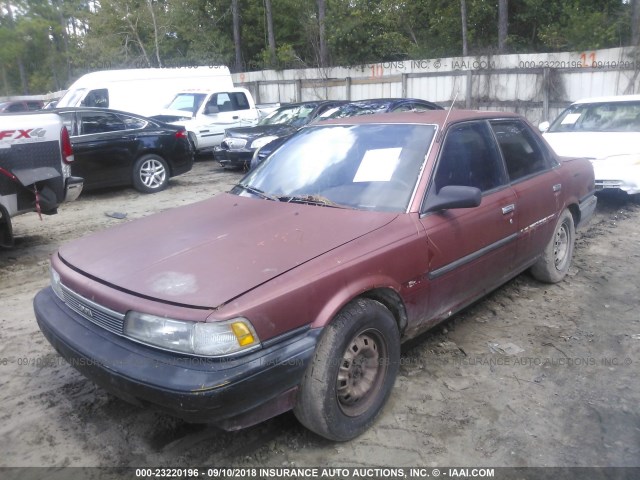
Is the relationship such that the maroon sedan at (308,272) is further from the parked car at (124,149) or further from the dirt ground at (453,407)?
the parked car at (124,149)

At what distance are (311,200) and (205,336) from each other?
1.38 metres

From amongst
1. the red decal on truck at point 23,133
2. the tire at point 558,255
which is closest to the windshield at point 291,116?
the red decal on truck at point 23,133

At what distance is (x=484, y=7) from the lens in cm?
2145

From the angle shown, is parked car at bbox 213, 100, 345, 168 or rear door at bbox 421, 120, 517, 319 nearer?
rear door at bbox 421, 120, 517, 319

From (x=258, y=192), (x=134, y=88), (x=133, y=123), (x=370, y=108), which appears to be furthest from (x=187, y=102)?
(x=258, y=192)

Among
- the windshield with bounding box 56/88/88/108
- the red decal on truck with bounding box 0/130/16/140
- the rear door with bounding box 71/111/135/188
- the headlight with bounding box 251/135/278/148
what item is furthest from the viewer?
the windshield with bounding box 56/88/88/108

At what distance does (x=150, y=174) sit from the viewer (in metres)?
9.71

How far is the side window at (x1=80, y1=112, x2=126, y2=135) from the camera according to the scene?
29.4 ft

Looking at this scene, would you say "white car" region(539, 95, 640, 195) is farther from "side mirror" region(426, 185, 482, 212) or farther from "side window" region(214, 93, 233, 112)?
"side window" region(214, 93, 233, 112)

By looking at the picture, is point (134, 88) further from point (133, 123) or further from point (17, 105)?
point (17, 105)

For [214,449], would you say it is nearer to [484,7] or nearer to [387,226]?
[387,226]

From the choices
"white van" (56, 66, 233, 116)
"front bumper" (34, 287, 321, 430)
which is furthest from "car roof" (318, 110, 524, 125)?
"white van" (56, 66, 233, 116)

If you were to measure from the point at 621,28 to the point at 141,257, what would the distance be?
17731mm

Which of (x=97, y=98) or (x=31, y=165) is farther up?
(x=97, y=98)
